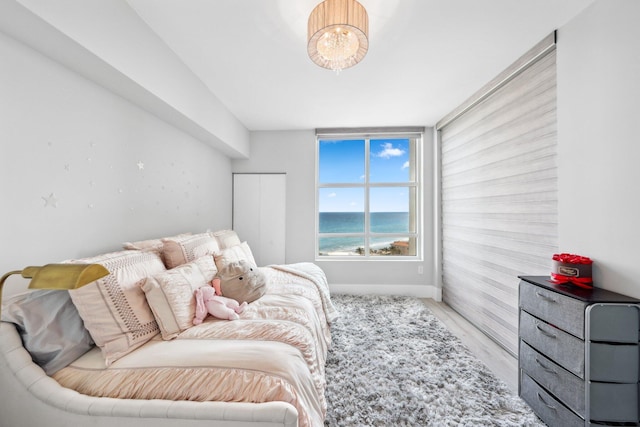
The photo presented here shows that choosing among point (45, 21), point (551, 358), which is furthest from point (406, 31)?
point (551, 358)

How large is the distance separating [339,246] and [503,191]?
254 cm

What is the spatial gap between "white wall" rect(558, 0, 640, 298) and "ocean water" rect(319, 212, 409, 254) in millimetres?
2453

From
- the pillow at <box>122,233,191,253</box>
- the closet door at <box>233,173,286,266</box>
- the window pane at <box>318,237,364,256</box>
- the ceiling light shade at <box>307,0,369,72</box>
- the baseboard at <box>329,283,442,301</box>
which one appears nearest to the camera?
the ceiling light shade at <box>307,0,369,72</box>

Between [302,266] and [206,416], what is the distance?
2053 millimetres

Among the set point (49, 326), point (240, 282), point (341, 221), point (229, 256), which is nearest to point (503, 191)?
point (341, 221)

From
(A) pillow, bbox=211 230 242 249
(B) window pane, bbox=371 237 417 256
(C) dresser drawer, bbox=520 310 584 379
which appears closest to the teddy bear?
(A) pillow, bbox=211 230 242 249

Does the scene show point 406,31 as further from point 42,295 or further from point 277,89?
point 42,295

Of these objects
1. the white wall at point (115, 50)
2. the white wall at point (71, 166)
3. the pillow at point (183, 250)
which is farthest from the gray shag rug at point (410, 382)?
the white wall at point (115, 50)

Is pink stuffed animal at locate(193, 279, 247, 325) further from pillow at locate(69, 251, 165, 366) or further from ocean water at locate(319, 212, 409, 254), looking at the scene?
ocean water at locate(319, 212, 409, 254)

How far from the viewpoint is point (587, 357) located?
4.39ft

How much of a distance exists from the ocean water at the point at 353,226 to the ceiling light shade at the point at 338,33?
109 inches

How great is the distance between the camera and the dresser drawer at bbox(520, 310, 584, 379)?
4.54 feet

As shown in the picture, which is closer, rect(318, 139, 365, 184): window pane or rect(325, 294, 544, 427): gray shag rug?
rect(325, 294, 544, 427): gray shag rug

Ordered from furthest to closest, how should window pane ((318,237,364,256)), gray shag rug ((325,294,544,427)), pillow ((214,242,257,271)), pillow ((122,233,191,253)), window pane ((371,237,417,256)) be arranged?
window pane ((318,237,364,256)), window pane ((371,237,417,256)), pillow ((214,242,257,271)), pillow ((122,233,191,253)), gray shag rug ((325,294,544,427))
